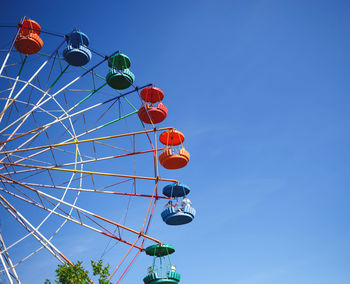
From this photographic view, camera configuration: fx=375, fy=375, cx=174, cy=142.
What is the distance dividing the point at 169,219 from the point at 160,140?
167 inches

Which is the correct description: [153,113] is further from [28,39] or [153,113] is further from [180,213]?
[28,39]

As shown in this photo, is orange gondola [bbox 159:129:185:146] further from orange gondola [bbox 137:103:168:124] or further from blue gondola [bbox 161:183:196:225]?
blue gondola [bbox 161:183:196:225]

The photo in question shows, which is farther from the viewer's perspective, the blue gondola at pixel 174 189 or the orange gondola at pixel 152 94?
the orange gondola at pixel 152 94

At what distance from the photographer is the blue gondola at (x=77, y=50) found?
17188mm

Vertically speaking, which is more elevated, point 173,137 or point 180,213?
point 173,137

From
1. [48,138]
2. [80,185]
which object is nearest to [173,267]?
[80,185]

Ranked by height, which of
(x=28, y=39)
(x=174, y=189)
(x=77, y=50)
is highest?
(x=28, y=39)

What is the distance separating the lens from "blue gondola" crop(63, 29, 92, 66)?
56.4ft

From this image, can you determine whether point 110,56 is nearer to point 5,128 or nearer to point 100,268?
point 5,128

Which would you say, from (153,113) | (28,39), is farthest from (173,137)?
(28,39)

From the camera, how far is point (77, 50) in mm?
17094

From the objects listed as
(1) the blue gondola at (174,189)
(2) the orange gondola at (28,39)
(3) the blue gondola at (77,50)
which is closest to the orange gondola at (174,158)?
(1) the blue gondola at (174,189)

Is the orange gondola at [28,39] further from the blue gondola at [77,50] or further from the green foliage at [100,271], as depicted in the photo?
the green foliage at [100,271]

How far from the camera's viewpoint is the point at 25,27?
685 inches
